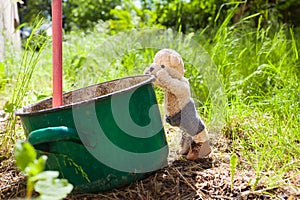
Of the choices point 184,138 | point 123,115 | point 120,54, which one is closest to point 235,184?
point 184,138

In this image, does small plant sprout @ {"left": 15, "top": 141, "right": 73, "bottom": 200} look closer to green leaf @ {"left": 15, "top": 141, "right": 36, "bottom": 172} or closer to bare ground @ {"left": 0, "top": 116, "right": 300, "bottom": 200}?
green leaf @ {"left": 15, "top": 141, "right": 36, "bottom": 172}

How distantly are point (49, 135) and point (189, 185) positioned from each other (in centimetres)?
39

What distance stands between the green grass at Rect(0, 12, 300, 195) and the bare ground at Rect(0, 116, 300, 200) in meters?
0.03

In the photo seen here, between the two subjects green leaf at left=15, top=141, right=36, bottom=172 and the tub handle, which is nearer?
green leaf at left=15, top=141, right=36, bottom=172

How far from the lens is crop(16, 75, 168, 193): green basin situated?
0.92 metres

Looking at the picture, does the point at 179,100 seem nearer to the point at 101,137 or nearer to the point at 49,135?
the point at 101,137

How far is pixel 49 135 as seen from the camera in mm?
882

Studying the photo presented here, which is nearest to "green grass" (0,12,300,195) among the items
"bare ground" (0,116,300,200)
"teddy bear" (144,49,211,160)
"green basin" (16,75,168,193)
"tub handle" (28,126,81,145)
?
"bare ground" (0,116,300,200)

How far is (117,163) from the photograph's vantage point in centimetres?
98

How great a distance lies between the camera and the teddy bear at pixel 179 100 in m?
1.11

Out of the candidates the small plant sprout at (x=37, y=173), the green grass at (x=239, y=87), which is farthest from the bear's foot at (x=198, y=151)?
the small plant sprout at (x=37, y=173)

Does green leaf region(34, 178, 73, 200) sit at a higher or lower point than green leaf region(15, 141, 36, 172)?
lower

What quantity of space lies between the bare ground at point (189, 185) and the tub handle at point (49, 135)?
0.64 feet

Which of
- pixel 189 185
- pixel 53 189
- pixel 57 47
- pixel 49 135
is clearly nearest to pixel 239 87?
pixel 189 185
